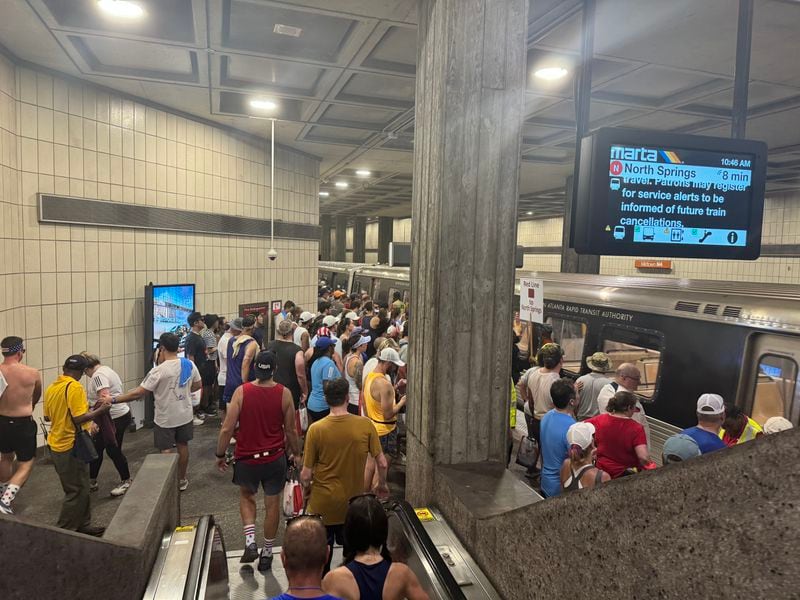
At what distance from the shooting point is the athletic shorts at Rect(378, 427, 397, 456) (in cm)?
638

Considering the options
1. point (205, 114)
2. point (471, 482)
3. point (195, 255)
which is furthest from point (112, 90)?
point (471, 482)

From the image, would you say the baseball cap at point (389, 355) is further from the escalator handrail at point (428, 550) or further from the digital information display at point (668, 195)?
the digital information display at point (668, 195)

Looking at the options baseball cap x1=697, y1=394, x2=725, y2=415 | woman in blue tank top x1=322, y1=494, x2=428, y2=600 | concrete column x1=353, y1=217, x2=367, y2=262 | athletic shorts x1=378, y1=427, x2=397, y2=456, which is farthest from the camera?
concrete column x1=353, y1=217, x2=367, y2=262

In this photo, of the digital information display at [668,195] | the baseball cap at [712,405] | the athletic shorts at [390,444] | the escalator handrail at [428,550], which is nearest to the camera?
the escalator handrail at [428,550]

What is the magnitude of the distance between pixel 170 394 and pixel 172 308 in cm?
358

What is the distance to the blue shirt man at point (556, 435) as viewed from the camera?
436 centimetres

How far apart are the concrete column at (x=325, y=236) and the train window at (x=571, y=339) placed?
Result: 27451 millimetres

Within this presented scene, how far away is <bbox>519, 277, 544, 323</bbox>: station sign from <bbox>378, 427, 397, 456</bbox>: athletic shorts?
86.9 inches

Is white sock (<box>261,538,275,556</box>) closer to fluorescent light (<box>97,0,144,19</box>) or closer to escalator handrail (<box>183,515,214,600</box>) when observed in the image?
escalator handrail (<box>183,515,214,600</box>)

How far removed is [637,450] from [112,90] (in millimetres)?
8516

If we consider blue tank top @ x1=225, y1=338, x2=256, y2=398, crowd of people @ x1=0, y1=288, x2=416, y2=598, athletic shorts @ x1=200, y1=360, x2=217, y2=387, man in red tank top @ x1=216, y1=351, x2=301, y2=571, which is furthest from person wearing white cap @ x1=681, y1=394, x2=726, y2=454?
athletic shorts @ x1=200, y1=360, x2=217, y2=387

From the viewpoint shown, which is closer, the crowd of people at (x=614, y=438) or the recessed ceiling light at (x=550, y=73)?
the crowd of people at (x=614, y=438)

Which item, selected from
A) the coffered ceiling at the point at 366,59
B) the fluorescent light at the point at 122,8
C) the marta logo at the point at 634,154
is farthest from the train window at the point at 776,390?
the fluorescent light at the point at 122,8

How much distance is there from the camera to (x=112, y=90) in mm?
7781
